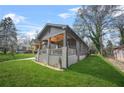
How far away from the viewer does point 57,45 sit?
9.66 meters

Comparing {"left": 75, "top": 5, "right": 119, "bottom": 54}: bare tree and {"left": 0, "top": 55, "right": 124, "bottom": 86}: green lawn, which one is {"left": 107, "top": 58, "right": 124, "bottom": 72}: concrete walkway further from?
{"left": 0, "top": 55, "right": 124, "bottom": 86}: green lawn

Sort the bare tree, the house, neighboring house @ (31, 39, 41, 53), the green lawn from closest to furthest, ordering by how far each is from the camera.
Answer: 1. the green lawn
2. the bare tree
3. the house
4. neighboring house @ (31, 39, 41, 53)

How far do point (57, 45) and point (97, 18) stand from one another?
330cm

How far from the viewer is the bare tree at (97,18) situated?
20.9 ft

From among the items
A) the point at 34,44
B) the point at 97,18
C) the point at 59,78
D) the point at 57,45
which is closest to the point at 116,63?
the point at 97,18

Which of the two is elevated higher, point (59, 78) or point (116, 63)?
point (116, 63)

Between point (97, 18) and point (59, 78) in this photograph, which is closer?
point (59, 78)

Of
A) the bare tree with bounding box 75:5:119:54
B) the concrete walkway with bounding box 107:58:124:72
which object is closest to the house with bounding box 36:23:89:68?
the bare tree with bounding box 75:5:119:54

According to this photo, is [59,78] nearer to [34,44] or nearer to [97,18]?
[97,18]

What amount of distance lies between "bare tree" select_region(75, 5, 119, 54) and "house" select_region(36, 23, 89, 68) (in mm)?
583

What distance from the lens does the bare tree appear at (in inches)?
251

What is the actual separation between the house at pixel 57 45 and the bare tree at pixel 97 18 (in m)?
0.58
